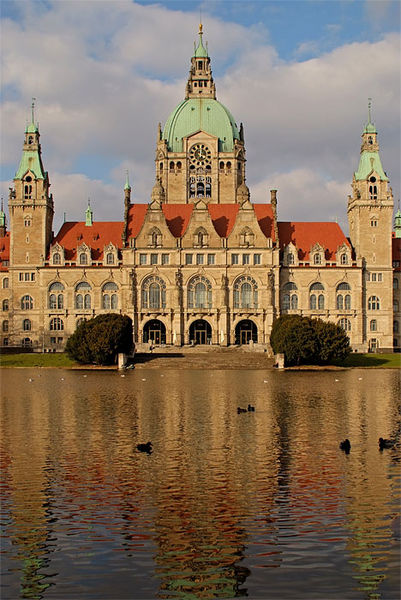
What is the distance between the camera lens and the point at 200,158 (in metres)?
119

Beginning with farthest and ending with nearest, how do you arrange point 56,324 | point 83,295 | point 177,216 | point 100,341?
point 177,216 → point 83,295 → point 56,324 → point 100,341

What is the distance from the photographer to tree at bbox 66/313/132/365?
7738cm

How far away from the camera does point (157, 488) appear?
22.5 m

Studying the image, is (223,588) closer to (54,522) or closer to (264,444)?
(54,522)

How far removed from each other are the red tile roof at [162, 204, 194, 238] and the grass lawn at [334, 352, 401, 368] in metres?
28.7

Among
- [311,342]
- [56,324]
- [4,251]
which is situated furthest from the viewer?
[4,251]

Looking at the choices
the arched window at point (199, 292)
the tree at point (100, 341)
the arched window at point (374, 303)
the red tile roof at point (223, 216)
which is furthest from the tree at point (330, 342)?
the red tile roof at point (223, 216)

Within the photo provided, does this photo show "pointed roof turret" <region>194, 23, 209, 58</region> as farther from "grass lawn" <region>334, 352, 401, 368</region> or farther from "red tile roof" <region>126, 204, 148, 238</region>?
"grass lawn" <region>334, 352, 401, 368</region>

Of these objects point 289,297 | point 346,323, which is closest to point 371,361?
point 346,323

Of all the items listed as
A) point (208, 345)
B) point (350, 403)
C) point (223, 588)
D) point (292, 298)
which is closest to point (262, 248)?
point (292, 298)

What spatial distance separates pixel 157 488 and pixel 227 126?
103117 mm

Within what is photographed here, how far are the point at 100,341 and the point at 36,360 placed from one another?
988cm

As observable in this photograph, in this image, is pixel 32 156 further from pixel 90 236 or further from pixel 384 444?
pixel 384 444

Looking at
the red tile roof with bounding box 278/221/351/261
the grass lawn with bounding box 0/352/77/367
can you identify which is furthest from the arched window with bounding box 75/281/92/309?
the red tile roof with bounding box 278/221/351/261
